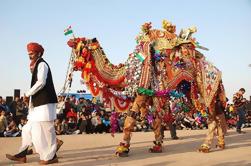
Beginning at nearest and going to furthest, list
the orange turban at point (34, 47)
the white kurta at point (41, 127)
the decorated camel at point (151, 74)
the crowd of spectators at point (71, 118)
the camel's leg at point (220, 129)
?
1. the white kurta at point (41, 127)
2. the orange turban at point (34, 47)
3. the decorated camel at point (151, 74)
4. the camel's leg at point (220, 129)
5. the crowd of spectators at point (71, 118)

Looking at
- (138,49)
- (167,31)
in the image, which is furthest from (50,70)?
(167,31)

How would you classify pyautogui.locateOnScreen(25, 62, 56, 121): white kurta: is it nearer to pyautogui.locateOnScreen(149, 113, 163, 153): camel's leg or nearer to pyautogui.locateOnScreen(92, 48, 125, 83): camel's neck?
pyautogui.locateOnScreen(92, 48, 125, 83): camel's neck

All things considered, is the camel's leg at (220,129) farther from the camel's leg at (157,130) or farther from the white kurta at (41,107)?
the white kurta at (41,107)

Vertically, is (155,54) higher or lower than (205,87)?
higher

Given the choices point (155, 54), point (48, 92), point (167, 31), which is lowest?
point (48, 92)

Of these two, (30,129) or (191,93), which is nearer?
(30,129)

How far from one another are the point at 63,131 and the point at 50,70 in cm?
850

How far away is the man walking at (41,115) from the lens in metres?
7.14

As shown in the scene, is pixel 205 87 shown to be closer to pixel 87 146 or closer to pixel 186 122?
pixel 87 146

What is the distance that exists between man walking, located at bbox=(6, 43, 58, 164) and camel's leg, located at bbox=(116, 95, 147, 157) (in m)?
1.51

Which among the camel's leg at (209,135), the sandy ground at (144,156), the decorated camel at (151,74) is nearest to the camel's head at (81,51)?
the decorated camel at (151,74)

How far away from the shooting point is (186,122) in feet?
63.3

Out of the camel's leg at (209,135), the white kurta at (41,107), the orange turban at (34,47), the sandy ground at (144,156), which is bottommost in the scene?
the sandy ground at (144,156)

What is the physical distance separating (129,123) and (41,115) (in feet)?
6.73
